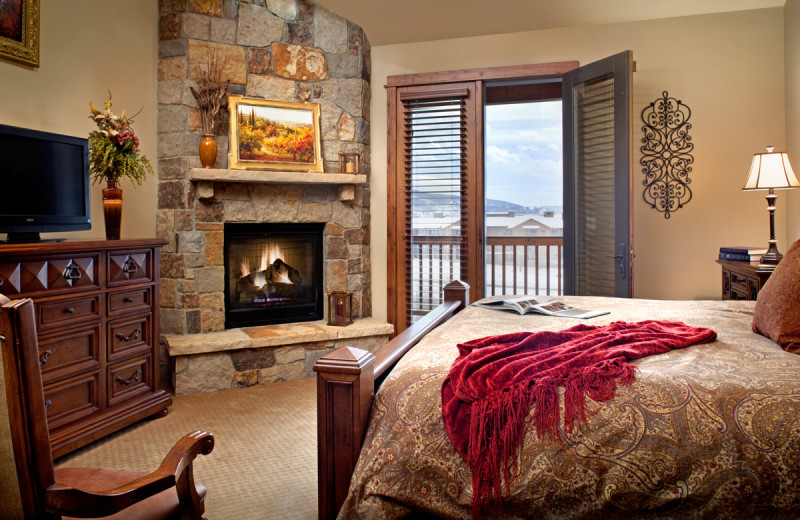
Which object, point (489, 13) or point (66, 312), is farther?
point (489, 13)

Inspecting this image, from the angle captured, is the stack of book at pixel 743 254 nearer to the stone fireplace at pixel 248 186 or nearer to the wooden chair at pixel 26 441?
the stone fireplace at pixel 248 186

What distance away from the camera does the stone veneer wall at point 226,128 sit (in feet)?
13.3

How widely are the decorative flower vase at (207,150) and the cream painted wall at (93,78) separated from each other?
39cm

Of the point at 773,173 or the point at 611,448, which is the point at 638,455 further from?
the point at 773,173

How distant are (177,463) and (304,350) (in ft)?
9.88

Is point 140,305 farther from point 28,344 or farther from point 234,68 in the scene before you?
point 28,344

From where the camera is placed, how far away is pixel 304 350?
13.8 ft

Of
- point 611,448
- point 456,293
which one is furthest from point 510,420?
point 456,293

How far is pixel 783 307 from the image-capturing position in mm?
1864

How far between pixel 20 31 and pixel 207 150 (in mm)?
1253

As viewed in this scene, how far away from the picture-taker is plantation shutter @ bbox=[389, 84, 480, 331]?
459cm

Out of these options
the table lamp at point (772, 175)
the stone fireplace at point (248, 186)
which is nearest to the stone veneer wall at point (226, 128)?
the stone fireplace at point (248, 186)

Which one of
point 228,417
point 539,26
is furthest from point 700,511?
point 539,26

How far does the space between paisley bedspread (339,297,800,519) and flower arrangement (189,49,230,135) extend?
10.1 feet
